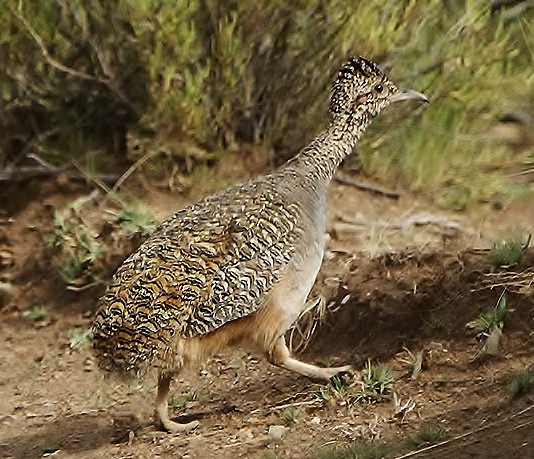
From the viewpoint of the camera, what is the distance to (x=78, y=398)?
6.61 m

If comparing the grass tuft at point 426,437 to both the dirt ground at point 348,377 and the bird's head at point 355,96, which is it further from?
the bird's head at point 355,96

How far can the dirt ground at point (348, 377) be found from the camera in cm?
508

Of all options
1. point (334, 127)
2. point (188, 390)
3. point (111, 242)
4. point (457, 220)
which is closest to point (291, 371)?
point (188, 390)

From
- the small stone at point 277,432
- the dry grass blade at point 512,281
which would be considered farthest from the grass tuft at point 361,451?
the dry grass blade at point 512,281

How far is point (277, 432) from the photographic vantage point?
17.4 ft

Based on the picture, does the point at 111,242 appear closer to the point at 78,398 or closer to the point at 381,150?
the point at 78,398

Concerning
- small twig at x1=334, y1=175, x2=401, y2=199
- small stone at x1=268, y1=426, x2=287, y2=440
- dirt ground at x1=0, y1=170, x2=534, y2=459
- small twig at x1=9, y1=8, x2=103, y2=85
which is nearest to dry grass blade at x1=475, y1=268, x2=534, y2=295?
dirt ground at x1=0, y1=170, x2=534, y2=459

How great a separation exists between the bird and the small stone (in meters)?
0.39

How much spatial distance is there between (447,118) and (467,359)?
157 inches

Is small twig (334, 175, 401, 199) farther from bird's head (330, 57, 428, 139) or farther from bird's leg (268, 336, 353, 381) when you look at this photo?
bird's leg (268, 336, 353, 381)

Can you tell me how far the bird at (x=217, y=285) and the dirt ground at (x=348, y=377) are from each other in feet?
0.90

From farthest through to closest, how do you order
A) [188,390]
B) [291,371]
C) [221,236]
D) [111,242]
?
1. [111,242]
2. [188,390]
3. [291,371]
4. [221,236]

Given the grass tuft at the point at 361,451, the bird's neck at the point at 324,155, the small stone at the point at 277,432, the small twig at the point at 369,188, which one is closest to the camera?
the grass tuft at the point at 361,451

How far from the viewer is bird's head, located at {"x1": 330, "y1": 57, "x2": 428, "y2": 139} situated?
6.27m
